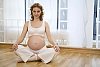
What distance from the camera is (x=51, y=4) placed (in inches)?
167

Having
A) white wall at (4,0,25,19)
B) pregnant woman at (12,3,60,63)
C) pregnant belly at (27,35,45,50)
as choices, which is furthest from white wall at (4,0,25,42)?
pregnant belly at (27,35,45,50)

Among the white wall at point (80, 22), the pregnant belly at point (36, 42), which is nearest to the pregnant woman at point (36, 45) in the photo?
the pregnant belly at point (36, 42)

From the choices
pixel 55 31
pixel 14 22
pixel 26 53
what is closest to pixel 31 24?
pixel 26 53

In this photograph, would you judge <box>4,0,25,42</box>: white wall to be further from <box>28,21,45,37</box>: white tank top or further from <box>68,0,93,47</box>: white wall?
<box>28,21,45,37</box>: white tank top

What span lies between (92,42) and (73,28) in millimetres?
479

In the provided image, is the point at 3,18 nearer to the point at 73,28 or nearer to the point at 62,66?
the point at 73,28

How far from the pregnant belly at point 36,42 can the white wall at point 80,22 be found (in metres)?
1.37

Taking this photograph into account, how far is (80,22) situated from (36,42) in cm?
150

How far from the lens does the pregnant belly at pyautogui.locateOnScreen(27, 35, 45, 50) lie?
2859mm

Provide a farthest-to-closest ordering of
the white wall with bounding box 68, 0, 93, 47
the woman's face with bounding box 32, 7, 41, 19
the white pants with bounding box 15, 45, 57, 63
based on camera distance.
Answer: the white wall with bounding box 68, 0, 93, 47
the woman's face with bounding box 32, 7, 41, 19
the white pants with bounding box 15, 45, 57, 63

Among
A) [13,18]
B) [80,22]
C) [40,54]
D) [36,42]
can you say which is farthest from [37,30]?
[13,18]

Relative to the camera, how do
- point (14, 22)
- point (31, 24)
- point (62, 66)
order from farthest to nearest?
point (14, 22)
point (31, 24)
point (62, 66)

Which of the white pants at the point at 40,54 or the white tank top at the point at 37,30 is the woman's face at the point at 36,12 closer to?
the white tank top at the point at 37,30

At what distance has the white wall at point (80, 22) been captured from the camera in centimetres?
402
